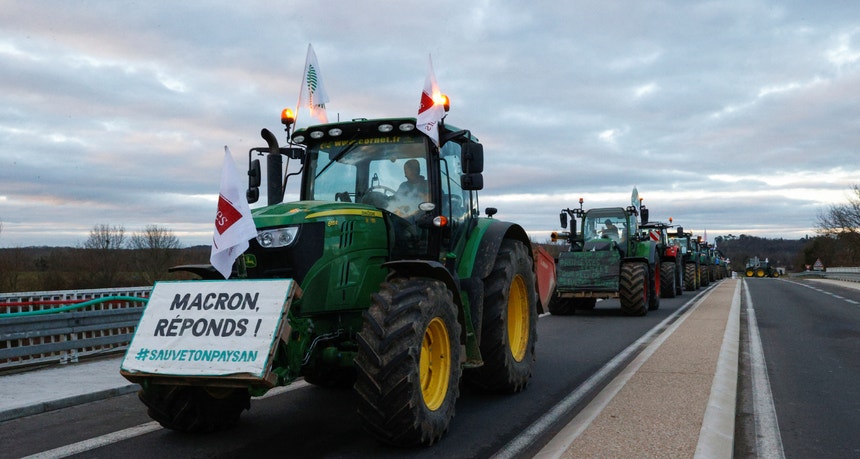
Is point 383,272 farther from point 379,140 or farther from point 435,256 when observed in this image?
point 379,140

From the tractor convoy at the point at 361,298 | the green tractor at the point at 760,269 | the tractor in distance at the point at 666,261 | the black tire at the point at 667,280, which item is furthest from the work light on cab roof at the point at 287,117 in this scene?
the green tractor at the point at 760,269

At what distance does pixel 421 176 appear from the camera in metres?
5.85

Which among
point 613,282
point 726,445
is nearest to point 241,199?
point 726,445

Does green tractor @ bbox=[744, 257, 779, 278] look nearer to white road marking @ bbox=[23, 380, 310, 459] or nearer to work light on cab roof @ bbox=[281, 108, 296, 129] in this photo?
work light on cab roof @ bbox=[281, 108, 296, 129]

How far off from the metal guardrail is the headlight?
4703 millimetres

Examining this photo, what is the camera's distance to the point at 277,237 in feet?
15.7

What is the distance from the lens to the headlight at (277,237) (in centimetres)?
476

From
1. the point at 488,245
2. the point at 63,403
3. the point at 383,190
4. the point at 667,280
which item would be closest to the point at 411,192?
the point at 383,190

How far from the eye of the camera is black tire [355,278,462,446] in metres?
4.27

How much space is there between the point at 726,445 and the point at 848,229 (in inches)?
2660

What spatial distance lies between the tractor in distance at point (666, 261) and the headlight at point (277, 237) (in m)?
17.5

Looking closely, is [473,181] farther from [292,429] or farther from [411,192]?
[292,429]

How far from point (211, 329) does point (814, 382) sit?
6338 millimetres

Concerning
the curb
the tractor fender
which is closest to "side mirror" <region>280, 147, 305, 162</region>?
the tractor fender
